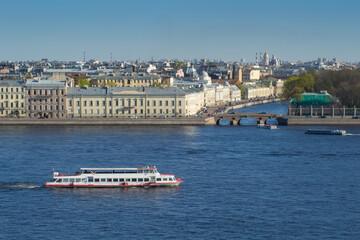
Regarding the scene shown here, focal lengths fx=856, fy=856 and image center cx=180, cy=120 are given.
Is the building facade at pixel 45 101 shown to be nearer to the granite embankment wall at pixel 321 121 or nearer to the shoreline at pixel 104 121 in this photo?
→ the shoreline at pixel 104 121

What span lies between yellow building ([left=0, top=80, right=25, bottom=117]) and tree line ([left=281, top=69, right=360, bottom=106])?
20.8m

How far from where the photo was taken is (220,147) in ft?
144

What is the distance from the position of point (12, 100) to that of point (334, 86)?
91.5ft

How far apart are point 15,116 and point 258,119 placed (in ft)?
56.9

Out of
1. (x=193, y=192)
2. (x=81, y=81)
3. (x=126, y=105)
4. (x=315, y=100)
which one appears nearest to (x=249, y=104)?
(x=81, y=81)

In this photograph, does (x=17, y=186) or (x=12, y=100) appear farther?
(x=12, y=100)

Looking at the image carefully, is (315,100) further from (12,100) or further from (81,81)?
(81,81)

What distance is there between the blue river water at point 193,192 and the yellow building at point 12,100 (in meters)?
13.6

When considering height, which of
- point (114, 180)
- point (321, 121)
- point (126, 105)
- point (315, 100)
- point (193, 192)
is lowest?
point (193, 192)

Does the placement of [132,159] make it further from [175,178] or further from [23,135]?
[23,135]

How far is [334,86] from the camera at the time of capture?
73.5m

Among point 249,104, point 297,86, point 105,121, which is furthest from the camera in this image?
point 249,104

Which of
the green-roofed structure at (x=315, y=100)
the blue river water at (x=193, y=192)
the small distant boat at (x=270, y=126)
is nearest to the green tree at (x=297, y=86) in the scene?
the green-roofed structure at (x=315, y=100)

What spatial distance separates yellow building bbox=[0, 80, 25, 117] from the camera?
61.8 metres
